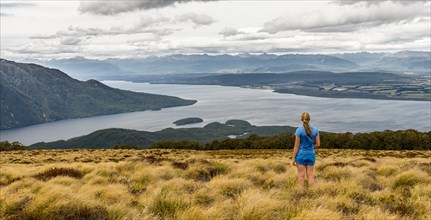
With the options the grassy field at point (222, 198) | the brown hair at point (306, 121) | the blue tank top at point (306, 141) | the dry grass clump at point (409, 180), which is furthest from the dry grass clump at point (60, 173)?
the dry grass clump at point (409, 180)

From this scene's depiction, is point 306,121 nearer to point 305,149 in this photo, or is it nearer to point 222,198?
point 305,149

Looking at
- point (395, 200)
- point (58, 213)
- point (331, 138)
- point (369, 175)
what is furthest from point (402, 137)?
point (58, 213)

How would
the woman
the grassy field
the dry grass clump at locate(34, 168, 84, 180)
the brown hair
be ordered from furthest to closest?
the dry grass clump at locate(34, 168, 84, 180) < the woman < the brown hair < the grassy field

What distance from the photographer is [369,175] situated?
1506 cm

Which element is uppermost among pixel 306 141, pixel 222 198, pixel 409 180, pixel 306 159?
pixel 306 141

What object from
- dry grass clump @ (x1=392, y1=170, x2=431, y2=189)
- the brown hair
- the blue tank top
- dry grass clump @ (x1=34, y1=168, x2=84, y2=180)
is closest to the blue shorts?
the blue tank top

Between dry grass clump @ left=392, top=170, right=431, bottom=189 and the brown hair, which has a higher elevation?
the brown hair

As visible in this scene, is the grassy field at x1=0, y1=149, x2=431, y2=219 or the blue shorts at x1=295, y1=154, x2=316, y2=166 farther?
the blue shorts at x1=295, y1=154, x2=316, y2=166

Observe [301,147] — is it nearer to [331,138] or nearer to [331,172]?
[331,172]

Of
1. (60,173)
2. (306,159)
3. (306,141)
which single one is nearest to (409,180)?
(306,159)

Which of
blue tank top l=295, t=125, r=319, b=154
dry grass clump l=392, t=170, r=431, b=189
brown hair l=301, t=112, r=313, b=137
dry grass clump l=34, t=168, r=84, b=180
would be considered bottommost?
dry grass clump l=392, t=170, r=431, b=189

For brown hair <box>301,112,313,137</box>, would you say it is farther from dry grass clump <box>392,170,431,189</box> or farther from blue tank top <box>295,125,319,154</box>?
dry grass clump <box>392,170,431,189</box>

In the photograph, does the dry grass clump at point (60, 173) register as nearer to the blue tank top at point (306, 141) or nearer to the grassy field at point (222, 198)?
the grassy field at point (222, 198)

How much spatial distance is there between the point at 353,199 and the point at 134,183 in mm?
7610
